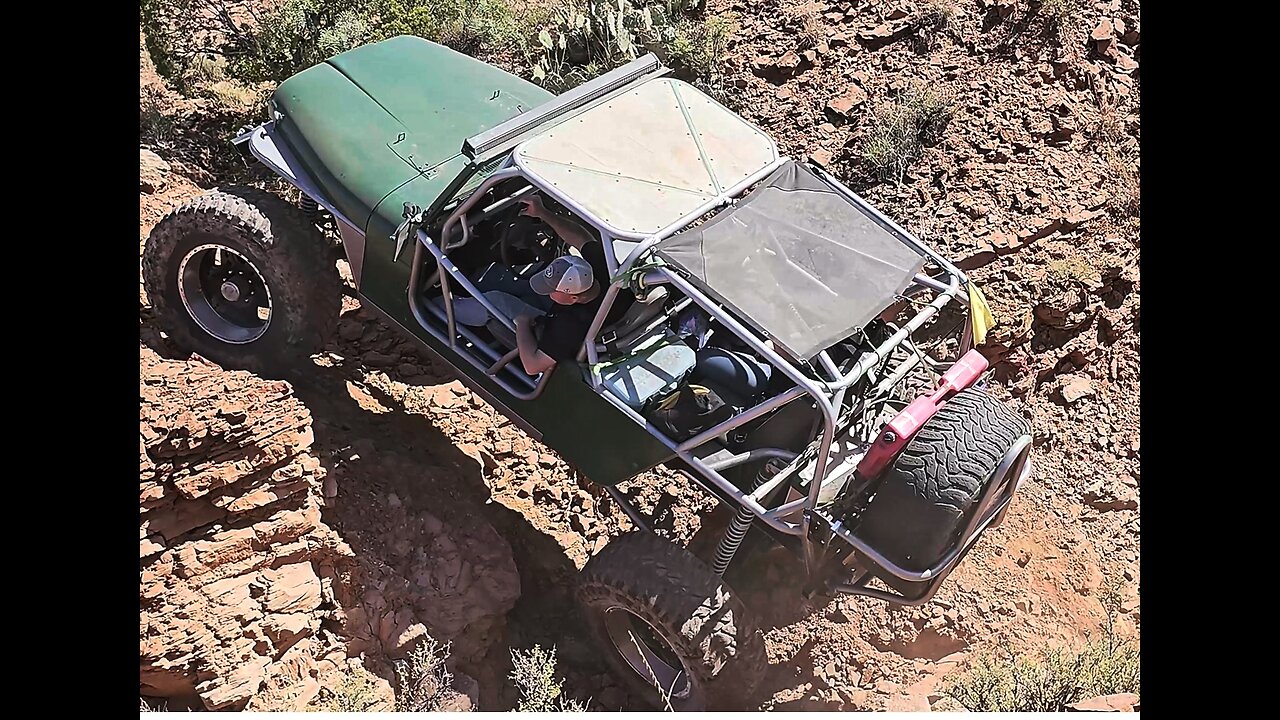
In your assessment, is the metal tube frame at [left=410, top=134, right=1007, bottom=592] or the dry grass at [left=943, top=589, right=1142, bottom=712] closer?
the metal tube frame at [left=410, top=134, right=1007, bottom=592]

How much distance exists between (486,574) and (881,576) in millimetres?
2174

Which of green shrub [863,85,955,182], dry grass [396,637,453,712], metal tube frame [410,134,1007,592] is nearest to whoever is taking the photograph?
metal tube frame [410,134,1007,592]

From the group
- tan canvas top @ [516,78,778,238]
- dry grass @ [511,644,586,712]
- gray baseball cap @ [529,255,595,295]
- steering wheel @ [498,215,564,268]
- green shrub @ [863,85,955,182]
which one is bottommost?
dry grass @ [511,644,586,712]

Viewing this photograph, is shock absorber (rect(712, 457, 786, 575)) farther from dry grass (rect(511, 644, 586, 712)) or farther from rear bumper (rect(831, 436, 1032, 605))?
dry grass (rect(511, 644, 586, 712))

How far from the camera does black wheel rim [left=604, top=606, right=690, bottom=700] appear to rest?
17.6 ft

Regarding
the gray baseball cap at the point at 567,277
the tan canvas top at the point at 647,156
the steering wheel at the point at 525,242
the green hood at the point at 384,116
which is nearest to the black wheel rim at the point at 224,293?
the green hood at the point at 384,116

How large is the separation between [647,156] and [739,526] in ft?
5.87

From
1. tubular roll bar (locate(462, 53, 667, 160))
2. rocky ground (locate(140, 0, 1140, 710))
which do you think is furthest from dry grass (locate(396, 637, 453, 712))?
tubular roll bar (locate(462, 53, 667, 160))

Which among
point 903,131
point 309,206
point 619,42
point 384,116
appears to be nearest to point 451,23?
point 619,42

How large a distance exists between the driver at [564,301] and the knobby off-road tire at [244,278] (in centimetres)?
138

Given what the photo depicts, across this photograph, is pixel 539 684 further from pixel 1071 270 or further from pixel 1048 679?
pixel 1071 270

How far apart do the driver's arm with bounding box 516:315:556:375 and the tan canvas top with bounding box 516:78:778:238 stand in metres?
0.64

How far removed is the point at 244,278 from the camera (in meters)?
6.07

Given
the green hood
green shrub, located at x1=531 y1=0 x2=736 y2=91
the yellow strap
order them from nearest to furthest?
1. the yellow strap
2. the green hood
3. green shrub, located at x1=531 y1=0 x2=736 y2=91
